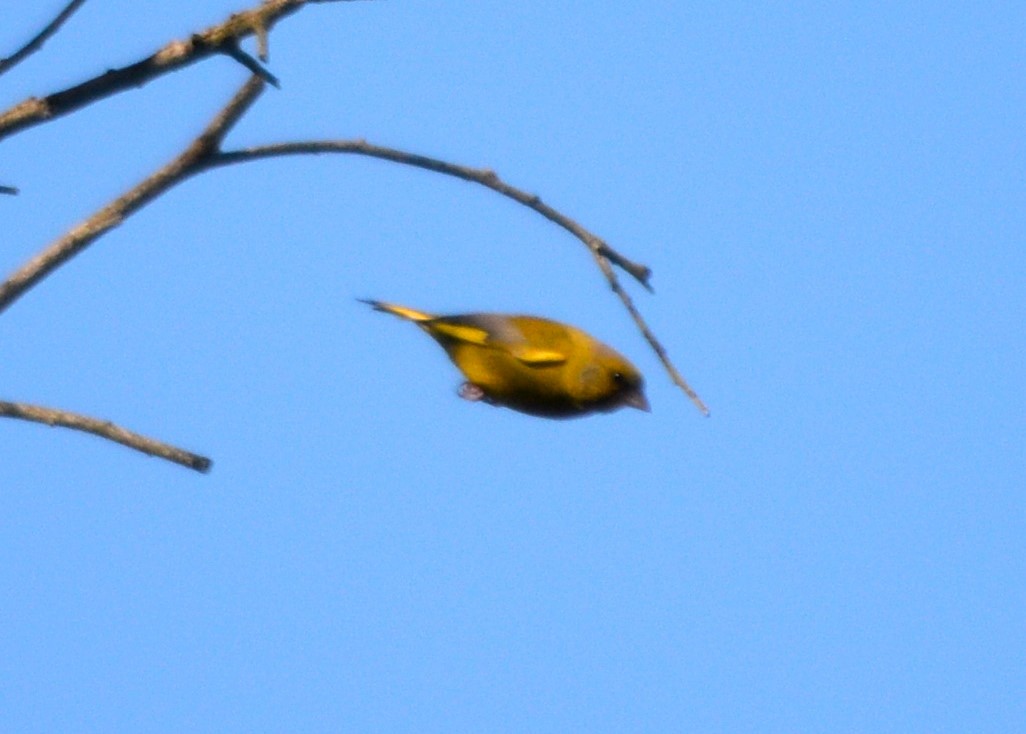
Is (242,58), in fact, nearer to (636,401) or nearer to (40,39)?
(40,39)

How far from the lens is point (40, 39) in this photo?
8.86 ft

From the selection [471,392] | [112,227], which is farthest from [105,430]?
[471,392]

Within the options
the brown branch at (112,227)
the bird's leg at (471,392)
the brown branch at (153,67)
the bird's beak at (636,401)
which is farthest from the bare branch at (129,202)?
the bird's beak at (636,401)

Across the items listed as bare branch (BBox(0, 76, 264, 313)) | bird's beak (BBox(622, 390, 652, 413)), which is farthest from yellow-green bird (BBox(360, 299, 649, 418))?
bare branch (BBox(0, 76, 264, 313))

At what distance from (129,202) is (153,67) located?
0.58m

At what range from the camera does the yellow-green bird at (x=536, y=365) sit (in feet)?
17.1

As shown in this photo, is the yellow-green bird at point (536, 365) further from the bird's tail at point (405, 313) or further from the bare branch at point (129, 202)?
the bare branch at point (129, 202)

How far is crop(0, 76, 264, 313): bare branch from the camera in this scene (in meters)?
2.94

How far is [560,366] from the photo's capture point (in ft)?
17.1

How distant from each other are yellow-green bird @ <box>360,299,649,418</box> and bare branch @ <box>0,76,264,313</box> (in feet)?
7.13

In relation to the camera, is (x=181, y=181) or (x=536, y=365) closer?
(x=181, y=181)

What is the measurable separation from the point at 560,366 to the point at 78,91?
2.88 meters

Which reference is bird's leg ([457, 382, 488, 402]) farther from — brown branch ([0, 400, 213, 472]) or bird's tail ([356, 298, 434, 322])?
brown branch ([0, 400, 213, 472])

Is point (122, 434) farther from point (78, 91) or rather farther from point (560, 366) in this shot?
point (560, 366)
